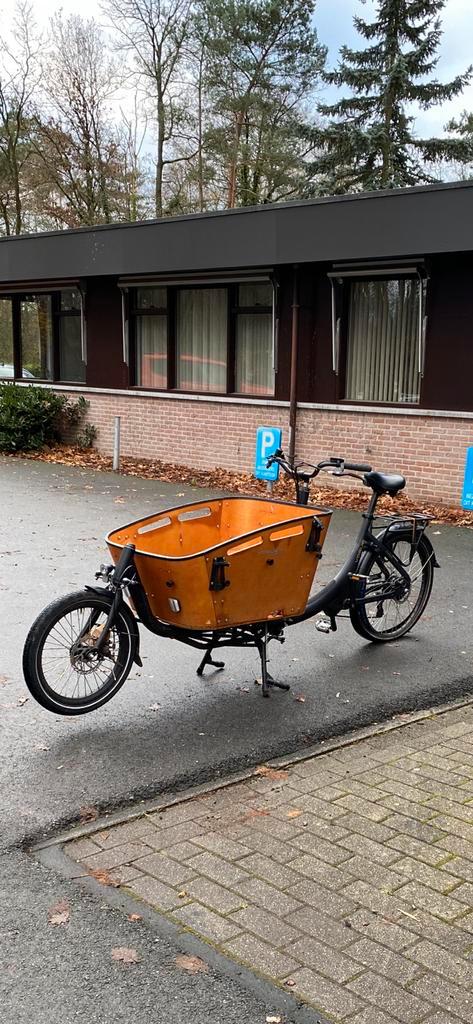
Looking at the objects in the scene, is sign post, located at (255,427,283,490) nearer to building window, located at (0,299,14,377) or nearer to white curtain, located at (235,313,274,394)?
white curtain, located at (235,313,274,394)

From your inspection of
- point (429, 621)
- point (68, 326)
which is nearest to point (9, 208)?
point (68, 326)

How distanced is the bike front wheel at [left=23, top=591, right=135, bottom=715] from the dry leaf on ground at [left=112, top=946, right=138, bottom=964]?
1595mm

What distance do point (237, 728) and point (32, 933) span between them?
1.84 meters

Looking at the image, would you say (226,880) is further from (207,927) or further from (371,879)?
(371,879)

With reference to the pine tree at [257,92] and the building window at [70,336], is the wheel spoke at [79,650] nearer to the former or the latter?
the building window at [70,336]

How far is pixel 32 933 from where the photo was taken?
9.07 feet

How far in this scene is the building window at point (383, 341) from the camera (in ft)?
39.9

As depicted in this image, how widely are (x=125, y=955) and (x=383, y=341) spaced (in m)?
10.8

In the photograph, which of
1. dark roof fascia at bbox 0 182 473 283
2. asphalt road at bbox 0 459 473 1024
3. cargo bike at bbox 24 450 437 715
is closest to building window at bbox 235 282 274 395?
dark roof fascia at bbox 0 182 473 283

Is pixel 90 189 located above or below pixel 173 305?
above

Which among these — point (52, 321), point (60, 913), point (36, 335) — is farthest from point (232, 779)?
point (36, 335)

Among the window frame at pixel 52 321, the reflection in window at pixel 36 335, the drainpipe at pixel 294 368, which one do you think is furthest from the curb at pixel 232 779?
the reflection in window at pixel 36 335

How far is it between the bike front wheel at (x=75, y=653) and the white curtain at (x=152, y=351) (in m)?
11.2

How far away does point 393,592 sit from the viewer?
5730mm
